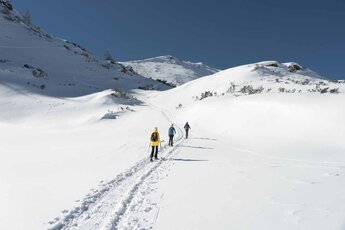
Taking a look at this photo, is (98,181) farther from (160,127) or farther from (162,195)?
(160,127)

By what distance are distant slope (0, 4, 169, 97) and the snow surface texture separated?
787cm

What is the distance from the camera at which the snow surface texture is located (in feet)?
25.5

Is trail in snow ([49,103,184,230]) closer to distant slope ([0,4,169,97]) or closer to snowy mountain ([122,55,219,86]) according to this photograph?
distant slope ([0,4,169,97])

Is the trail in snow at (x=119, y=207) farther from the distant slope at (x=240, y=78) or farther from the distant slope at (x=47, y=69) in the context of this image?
the distant slope at (x=47, y=69)

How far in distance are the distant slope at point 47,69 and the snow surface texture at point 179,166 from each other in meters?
7.87

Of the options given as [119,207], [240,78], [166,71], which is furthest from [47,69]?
[166,71]

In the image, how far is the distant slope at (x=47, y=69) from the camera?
51.8 meters

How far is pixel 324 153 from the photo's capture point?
58.0 feet

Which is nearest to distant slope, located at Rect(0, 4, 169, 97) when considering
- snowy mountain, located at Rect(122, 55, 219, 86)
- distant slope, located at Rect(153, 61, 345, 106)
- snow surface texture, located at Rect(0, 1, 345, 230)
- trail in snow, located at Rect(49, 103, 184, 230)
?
snow surface texture, located at Rect(0, 1, 345, 230)

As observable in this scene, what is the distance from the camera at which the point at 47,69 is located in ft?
210

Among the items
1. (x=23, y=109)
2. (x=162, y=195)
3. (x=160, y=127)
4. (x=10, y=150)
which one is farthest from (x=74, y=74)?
(x=162, y=195)

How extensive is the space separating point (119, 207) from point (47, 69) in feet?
201

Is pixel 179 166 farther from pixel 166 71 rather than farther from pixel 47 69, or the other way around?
pixel 166 71

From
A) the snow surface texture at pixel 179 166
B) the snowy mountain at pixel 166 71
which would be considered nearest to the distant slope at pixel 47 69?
the snow surface texture at pixel 179 166
